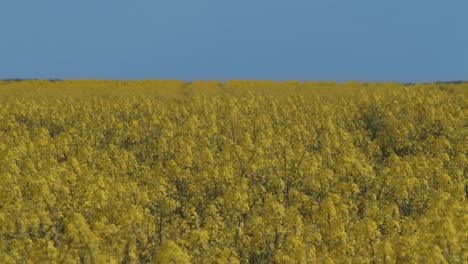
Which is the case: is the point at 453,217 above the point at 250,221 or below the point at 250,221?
above

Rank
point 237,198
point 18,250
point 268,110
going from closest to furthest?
point 18,250 < point 237,198 < point 268,110

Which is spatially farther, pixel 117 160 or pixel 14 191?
pixel 117 160

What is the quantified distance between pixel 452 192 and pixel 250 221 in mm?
7516

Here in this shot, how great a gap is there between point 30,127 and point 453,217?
107 ft

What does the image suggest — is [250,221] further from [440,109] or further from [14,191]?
[440,109]

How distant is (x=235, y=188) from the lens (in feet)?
70.3

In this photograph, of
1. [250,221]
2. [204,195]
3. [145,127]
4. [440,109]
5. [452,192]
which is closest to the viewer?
[250,221]

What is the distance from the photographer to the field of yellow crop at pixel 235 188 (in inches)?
559

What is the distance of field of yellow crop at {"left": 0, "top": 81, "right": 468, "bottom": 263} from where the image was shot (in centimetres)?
1420

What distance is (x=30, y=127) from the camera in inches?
1655

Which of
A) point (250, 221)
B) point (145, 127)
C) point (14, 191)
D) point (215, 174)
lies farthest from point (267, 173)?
point (145, 127)

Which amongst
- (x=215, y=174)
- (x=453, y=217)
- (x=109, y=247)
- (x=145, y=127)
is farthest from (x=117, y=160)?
(x=453, y=217)

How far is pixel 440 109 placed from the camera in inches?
1645

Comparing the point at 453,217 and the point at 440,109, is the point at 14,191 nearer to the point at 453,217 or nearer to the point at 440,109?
the point at 453,217
